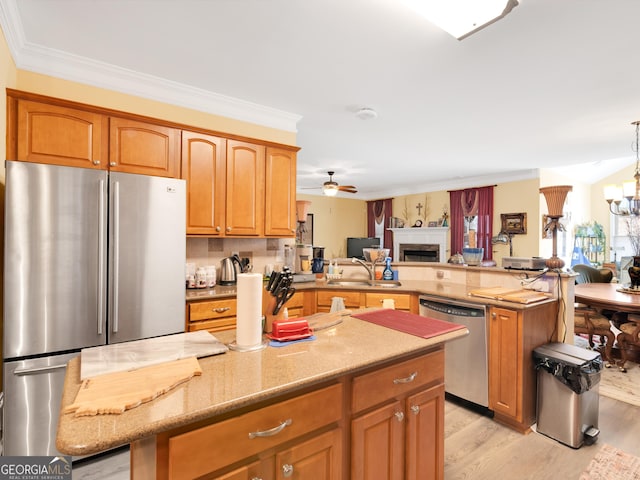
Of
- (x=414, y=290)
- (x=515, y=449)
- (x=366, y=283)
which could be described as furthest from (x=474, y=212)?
(x=515, y=449)

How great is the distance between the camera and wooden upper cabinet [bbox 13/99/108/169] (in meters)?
2.15

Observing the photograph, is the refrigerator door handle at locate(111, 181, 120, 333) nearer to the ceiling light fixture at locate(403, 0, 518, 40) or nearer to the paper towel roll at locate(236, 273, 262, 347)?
the paper towel roll at locate(236, 273, 262, 347)

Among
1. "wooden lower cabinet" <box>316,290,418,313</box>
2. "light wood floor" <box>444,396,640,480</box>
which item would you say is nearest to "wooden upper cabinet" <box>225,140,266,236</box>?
"wooden lower cabinet" <box>316,290,418,313</box>

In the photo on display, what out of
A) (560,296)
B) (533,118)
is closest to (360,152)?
(533,118)

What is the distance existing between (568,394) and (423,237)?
222 inches

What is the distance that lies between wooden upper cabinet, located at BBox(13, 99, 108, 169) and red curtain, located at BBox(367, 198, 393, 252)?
23.6 feet

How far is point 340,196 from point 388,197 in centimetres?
128

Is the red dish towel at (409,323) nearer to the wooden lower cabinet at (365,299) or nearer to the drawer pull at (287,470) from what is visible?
the drawer pull at (287,470)

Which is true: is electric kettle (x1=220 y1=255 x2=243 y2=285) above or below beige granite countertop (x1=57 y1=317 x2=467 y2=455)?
above

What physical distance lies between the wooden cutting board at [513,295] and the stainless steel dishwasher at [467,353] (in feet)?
0.41

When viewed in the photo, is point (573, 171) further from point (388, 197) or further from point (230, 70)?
point (230, 70)

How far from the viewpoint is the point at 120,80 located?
8.48 ft

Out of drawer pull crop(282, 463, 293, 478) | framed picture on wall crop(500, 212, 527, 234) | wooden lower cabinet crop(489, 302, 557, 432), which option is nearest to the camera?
drawer pull crop(282, 463, 293, 478)

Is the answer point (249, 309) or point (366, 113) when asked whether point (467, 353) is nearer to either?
point (249, 309)
